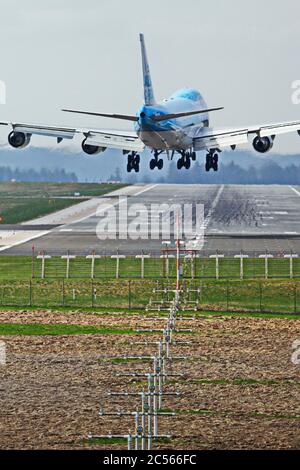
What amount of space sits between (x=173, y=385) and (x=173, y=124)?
257 feet

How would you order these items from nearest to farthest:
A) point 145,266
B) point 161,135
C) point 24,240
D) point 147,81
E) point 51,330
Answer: point 51,330
point 145,266
point 161,135
point 147,81
point 24,240

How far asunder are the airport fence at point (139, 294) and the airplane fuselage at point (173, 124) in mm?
22295

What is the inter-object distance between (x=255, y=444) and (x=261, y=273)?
229ft

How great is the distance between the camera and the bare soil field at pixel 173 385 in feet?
205

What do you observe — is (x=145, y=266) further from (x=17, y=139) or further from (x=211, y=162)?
(x=211, y=162)

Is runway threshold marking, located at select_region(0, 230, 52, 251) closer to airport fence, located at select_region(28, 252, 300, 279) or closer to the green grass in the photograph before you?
airport fence, located at select_region(28, 252, 300, 279)

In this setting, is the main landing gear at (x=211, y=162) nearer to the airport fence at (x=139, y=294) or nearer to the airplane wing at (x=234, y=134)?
the airplane wing at (x=234, y=134)

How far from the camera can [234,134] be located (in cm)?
15862

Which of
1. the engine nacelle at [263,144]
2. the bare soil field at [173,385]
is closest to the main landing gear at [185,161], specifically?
the engine nacelle at [263,144]

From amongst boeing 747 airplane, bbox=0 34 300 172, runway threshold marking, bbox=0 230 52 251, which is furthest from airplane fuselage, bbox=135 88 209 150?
runway threshold marking, bbox=0 230 52 251

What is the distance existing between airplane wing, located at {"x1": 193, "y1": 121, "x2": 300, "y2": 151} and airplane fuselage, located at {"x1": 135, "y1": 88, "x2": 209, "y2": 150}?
43.2 inches

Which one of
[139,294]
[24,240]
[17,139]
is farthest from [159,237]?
[139,294]
